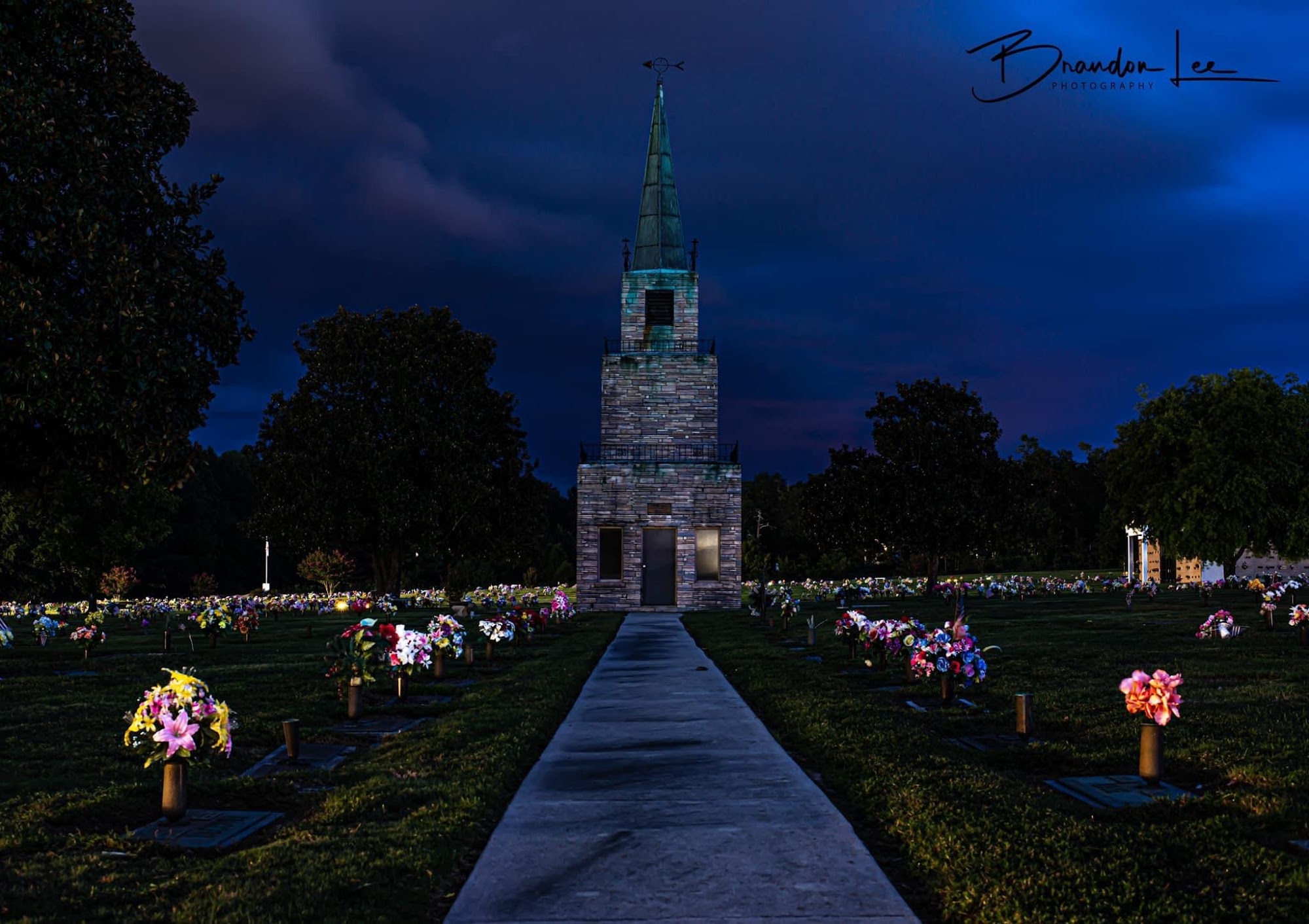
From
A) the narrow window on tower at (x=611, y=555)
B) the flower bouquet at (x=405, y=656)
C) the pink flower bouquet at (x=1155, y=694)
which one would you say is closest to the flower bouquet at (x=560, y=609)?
the narrow window on tower at (x=611, y=555)

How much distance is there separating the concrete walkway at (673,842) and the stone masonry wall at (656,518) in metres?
32.7

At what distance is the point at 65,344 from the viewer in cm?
1559

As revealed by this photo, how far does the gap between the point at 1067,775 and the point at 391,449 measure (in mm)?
36449

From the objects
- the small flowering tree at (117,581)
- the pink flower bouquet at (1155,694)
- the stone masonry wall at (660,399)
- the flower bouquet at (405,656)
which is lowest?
the small flowering tree at (117,581)

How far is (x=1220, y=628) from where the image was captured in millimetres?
20781

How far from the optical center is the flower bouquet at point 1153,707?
28.4 feet

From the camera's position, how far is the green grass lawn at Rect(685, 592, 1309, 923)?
5902 millimetres

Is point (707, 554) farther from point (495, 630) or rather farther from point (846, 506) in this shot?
point (495, 630)

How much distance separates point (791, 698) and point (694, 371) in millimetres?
33500

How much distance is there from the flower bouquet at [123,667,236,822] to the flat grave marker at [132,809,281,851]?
6.3 inches

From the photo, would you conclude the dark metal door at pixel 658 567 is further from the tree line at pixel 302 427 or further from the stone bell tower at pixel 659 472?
the tree line at pixel 302 427

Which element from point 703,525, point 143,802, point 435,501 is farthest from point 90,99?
point 703,525

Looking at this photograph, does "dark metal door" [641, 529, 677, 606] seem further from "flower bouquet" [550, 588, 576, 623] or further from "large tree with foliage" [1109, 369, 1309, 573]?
"large tree with foliage" [1109, 369, 1309, 573]

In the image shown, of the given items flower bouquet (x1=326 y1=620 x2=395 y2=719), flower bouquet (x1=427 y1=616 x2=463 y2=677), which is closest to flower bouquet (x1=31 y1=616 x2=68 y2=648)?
flower bouquet (x1=427 y1=616 x2=463 y2=677)
